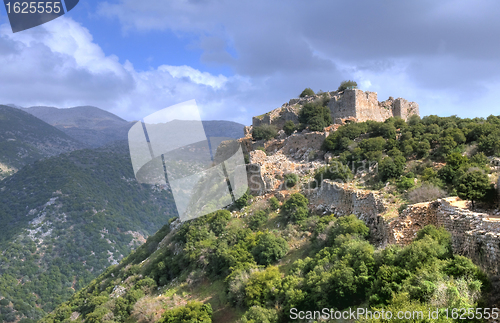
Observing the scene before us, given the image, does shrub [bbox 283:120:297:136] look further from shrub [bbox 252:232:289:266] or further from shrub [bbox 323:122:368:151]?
shrub [bbox 252:232:289:266]

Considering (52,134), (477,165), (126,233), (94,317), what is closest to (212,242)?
(94,317)

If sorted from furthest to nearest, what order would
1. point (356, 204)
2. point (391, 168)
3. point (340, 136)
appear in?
point (340, 136)
point (391, 168)
point (356, 204)

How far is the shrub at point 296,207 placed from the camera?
1881 centimetres

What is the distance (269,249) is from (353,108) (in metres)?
16.8

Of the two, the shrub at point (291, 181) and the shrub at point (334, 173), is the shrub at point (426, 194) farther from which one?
the shrub at point (291, 181)

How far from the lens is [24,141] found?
141625 millimetres

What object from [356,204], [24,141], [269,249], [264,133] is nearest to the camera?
[356,204]

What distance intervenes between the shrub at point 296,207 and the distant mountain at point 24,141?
11128 cm

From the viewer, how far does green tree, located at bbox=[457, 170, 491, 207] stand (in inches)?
537

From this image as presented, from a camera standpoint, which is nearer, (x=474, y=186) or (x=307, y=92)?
(x=474, y=186)

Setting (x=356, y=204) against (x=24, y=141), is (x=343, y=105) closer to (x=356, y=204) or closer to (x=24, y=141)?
(x=356, y=204)

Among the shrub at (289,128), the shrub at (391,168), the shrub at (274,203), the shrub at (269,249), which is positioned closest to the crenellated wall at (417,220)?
the shrub at (274,203)

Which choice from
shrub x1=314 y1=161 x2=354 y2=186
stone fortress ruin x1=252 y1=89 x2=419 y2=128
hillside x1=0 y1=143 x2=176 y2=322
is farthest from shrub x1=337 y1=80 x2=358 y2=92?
hillside x1=0 y1=143 x2=176 y2=322

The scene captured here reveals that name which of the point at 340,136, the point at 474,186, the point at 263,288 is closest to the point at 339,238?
the point at 263,288
